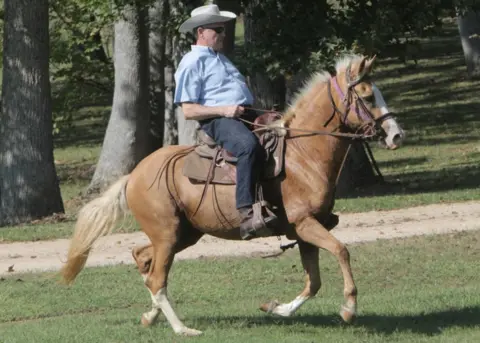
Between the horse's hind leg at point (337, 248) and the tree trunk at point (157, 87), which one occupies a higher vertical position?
the horse's hind leg at point (337, 248)

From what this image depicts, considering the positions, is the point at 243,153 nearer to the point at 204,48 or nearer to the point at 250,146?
the point at 250,146

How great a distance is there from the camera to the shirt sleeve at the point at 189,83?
33.2 ft

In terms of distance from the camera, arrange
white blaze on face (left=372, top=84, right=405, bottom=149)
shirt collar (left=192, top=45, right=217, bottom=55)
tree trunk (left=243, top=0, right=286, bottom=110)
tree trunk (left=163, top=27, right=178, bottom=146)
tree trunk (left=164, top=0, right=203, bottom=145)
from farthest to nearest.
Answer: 1. tree trunk (left=163, top=27, right=178, bottom=146)
2. tree trunk (left=243, top=0, right=286, bottom=110)
3. tree trunk (left=164, top=0, right=203, bottom=145)
4. shirt collar (left=192, top=45, right=217, bottom=55)
5. white blaze on face (left=372, top=84, right=405, bottom=149)

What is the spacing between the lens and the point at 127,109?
26.0 m

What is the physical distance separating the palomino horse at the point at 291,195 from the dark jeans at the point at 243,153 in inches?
9.6

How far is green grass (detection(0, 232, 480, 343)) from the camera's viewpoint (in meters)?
10.1

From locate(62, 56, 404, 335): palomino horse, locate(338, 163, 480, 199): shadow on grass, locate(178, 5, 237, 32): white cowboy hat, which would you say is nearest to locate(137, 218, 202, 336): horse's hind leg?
locate(62, 56, 404, 335): palomino horse

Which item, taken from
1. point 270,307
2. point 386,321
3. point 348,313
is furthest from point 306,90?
point 386,321

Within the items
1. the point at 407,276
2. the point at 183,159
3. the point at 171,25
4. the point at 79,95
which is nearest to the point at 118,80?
the point at 79,95

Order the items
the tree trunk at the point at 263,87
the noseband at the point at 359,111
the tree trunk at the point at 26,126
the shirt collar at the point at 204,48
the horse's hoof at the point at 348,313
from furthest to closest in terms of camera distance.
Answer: the tree trunk at the point at 263,87, the tree trunk at the point at 26,126, the shirt collar at the point at 204,48, the noseband at the point at 359,111, the horse's hoof at the point at 348,313

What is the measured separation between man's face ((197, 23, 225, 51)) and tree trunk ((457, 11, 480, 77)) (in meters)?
26.0

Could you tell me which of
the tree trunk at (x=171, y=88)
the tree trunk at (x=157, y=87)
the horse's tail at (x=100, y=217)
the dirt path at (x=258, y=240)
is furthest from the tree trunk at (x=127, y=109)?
the horse's tail at (x=100, y=217)

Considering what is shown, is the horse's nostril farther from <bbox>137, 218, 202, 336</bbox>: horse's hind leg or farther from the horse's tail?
the horse's tail

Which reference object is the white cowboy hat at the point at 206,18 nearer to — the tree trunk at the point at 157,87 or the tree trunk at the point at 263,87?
the tree trunk at the point at 263,87
